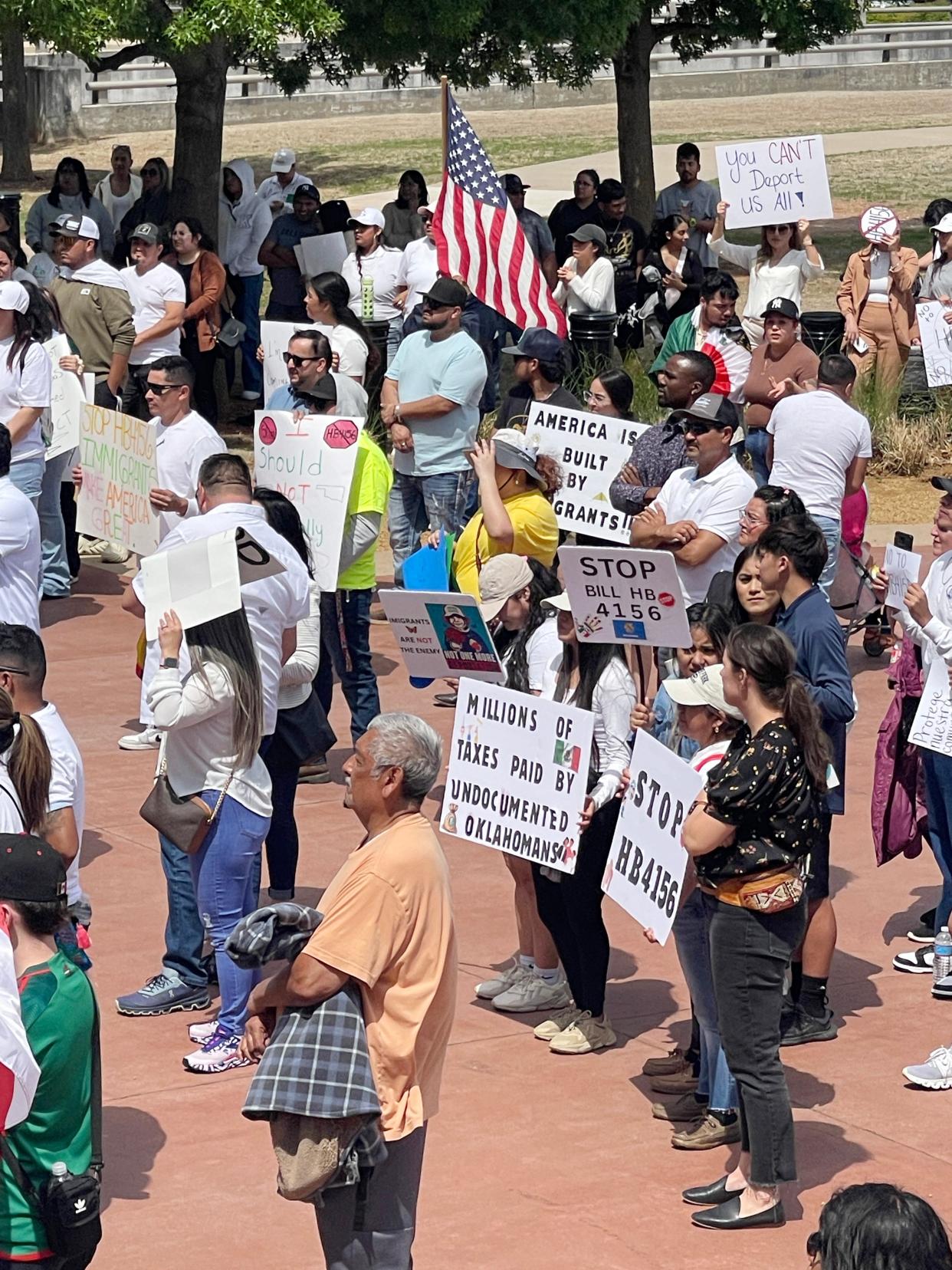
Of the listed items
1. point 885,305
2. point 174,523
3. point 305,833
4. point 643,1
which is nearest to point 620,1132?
point 305,833

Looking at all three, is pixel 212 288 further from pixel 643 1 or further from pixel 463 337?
pixel 643 1

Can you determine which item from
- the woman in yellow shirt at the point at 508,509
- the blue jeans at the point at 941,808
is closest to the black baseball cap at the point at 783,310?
the woman in yellow shirt at the point at 508,509

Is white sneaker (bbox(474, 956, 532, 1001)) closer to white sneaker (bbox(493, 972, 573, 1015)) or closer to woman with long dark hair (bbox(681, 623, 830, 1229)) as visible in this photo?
white sneaker (bbox(493, 972, 573, 1015))

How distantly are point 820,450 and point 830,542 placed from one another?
1.48 feet

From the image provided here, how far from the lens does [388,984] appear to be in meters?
4.81

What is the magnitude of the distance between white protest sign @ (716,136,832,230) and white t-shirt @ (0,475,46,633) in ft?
23.2

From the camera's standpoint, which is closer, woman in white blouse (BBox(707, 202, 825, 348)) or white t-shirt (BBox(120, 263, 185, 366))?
white t-shirt (BBox(120, 263, 185, 366))

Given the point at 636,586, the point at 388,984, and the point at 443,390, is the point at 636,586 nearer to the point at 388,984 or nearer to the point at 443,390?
the point at 388,984

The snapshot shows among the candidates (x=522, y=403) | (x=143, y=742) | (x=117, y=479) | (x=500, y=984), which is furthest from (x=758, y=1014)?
(x=522, y=403)

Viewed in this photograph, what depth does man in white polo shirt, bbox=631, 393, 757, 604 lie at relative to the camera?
884cm

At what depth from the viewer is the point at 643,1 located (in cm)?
2131

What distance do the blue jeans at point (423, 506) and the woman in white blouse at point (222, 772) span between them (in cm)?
405

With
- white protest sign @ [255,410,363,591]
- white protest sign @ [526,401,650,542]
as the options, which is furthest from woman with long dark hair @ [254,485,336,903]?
white protest sign @ [526,401,650,542]

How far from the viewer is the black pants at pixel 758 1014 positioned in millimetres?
5820
